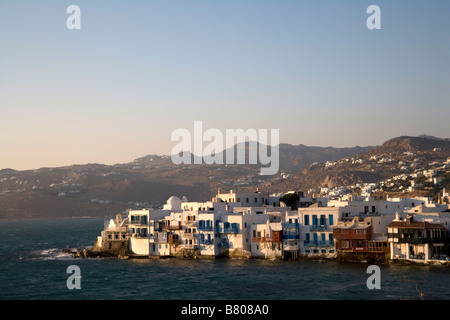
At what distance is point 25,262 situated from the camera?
265ft

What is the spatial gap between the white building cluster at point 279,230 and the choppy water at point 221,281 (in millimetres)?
2820

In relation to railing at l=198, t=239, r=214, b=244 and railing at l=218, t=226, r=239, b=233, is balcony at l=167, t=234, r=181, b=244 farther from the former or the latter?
railing at l=218, t=226, r=239, b=233

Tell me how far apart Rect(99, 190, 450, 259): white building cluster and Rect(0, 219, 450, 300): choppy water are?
111 inches

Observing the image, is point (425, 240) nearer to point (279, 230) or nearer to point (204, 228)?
point (279, 230)

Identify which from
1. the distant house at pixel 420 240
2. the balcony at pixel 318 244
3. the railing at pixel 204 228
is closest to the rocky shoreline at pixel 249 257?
the distant house at pixel 420 240

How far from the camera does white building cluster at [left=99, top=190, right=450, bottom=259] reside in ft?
214

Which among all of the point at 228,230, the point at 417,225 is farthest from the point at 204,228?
the point at 417,225

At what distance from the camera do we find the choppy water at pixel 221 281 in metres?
49.4

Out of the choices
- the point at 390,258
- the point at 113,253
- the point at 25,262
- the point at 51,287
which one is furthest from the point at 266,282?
the point at 25,262

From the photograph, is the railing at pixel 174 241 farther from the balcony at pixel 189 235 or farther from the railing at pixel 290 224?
the railing at pixel 290 224

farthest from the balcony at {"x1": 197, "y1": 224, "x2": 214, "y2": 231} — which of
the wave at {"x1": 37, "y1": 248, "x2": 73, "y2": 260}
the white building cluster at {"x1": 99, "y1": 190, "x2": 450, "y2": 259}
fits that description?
the wave at {"x1": 37, "y1": 248, "x2": 73, "y2": 260}
